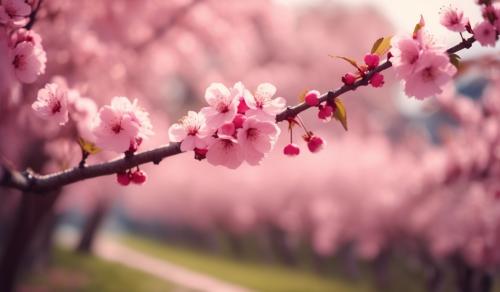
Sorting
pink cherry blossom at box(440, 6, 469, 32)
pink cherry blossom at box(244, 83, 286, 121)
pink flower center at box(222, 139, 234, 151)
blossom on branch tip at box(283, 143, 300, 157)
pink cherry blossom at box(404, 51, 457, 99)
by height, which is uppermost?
pink cherry blossom at box(440, 6, 469, 32)

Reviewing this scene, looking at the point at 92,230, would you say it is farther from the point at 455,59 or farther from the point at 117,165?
the point at 455,59

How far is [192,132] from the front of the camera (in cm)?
260

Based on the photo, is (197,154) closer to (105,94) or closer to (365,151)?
(105,94)

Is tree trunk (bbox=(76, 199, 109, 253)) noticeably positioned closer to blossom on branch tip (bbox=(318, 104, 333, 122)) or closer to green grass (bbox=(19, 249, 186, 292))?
green grass (bbox=(19, 249, 186, 292))

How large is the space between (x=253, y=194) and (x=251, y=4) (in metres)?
17.5

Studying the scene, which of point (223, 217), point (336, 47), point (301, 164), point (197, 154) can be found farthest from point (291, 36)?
point (197, 154)

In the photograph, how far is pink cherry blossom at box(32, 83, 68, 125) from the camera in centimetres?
289

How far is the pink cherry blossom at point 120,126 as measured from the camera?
2736mm

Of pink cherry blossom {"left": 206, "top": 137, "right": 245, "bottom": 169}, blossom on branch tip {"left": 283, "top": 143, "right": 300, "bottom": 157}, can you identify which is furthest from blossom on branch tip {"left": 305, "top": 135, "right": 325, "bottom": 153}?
pink cherry blossom {"left": 206, "top": 137, "right": 245, "bottom": 169}

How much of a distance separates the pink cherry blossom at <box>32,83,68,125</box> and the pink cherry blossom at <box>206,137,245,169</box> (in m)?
0.90

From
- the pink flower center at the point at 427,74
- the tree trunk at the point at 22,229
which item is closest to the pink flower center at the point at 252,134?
the pink flower center at the point at 427,74

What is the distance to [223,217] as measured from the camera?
31.4 m

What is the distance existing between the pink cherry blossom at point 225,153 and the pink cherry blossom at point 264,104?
17cm

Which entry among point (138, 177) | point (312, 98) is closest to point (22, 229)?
point (138, 177)
